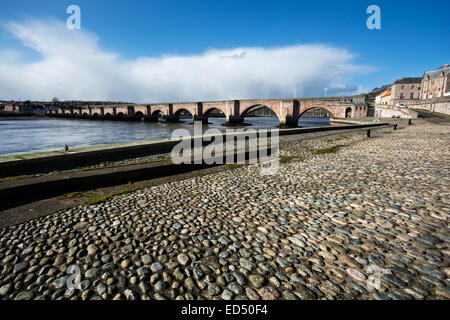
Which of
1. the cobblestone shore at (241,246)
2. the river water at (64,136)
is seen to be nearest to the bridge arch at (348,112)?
the river water at (64,136)

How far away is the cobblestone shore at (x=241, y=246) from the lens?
2396 mm

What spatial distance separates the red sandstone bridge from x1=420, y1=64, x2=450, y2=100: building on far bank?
146 feet

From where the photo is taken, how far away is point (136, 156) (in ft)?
31.4

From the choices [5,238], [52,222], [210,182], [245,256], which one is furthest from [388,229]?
[5,238]

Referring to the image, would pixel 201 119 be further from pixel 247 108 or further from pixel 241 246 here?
pixel 241 246

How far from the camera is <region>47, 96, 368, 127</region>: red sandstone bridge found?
4097 centimetres

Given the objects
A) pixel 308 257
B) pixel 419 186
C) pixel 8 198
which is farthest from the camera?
pixel 419 186

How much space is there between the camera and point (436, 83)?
67.0 metres

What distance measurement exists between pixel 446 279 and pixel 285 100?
43.3 metres

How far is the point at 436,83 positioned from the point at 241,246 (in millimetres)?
94475
